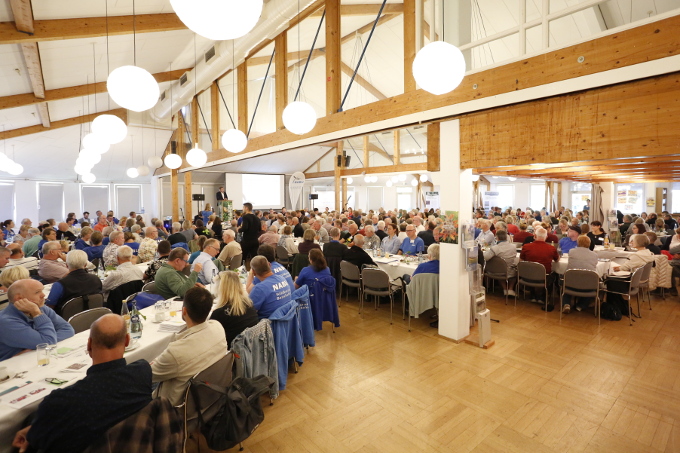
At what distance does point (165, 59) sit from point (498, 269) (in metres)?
8.04

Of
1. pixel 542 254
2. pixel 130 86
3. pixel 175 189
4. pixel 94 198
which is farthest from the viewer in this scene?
pixel 94 198

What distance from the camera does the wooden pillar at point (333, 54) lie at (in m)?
5.90

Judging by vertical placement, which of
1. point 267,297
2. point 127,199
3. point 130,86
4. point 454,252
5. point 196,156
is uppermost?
point 196,156

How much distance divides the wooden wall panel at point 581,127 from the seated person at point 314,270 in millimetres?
2110

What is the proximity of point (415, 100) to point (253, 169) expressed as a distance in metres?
13.3

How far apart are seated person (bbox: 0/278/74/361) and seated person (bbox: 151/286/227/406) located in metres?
0.95

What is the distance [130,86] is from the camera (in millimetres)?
2656

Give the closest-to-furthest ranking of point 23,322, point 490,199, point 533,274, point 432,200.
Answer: point 23,322, point 533,274, point 432,200, point 490,199

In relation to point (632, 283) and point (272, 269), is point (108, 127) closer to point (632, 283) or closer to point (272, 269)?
point (272, 269)

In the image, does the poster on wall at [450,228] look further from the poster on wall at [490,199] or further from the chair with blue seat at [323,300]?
the poster on wall at [490,199]

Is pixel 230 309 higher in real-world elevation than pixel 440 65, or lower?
lower

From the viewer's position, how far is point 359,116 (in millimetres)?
5516

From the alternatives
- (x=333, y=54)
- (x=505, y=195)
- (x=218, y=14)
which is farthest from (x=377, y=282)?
(x=505, y=195)

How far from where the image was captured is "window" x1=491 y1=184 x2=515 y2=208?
2064cm
